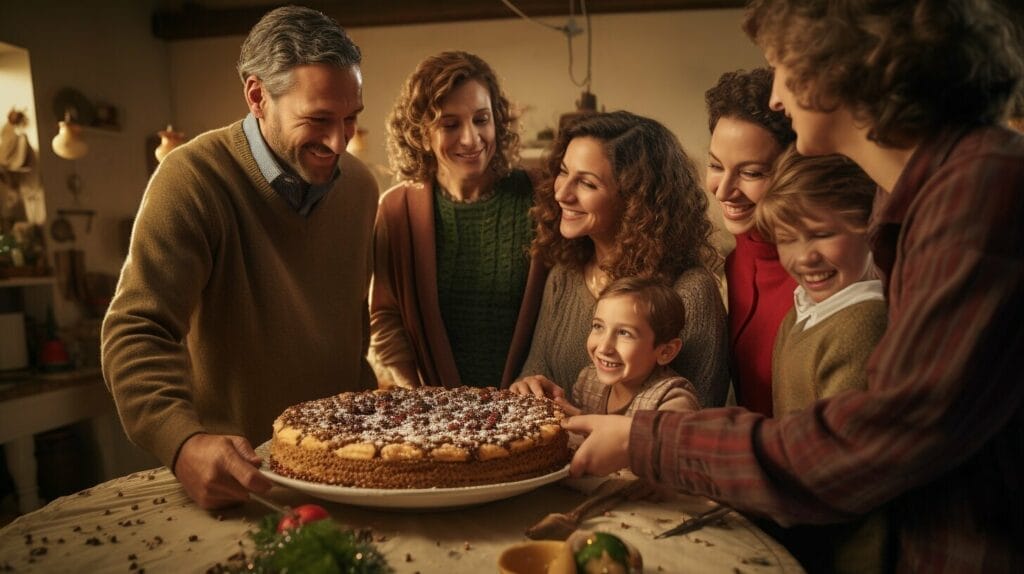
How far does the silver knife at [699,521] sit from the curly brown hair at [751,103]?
86 centimetres

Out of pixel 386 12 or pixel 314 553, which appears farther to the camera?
pixel 386 12

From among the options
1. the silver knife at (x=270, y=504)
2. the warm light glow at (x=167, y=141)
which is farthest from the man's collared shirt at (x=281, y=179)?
the warm light glow at (x=167, y=141)

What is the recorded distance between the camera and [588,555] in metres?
1.08

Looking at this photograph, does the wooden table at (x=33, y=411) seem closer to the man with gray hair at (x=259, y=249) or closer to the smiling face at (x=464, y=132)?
the man with gray hair at (x=259, y=249)

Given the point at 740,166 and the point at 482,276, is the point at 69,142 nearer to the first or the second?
the point at 482,276

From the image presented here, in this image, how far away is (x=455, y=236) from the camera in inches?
94.8

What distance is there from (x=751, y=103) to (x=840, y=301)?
0.58 meters

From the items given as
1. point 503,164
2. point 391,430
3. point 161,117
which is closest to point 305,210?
point 503,164

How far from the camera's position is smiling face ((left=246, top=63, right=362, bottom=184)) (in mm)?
1919

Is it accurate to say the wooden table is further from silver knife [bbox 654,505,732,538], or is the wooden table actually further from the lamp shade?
silver knife [bbox 654,505,732,538]

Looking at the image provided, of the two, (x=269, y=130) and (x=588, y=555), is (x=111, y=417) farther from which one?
(x=588, y=555)

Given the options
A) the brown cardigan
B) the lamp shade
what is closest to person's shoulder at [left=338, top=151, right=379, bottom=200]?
the brown cardigan

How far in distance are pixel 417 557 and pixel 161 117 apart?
5446 millimetres

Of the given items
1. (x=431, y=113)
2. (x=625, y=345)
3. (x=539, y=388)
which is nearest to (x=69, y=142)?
(x=431, y=113)
